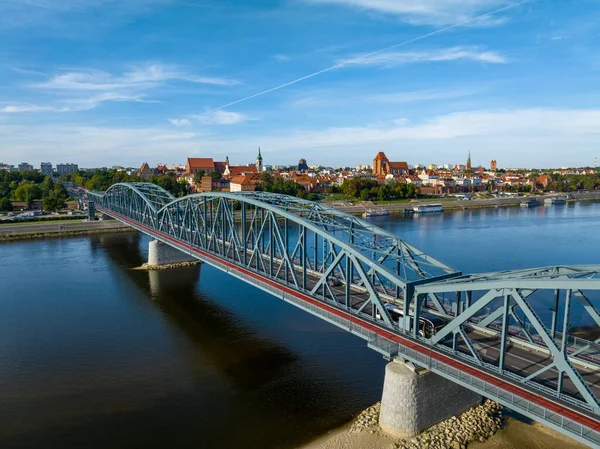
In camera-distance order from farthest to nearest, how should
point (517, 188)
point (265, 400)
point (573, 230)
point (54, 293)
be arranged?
point (517, 188) < point (573, 230) < point (54, 293) < point (265, 400)

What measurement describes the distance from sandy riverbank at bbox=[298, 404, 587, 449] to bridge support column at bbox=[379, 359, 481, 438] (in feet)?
1.89

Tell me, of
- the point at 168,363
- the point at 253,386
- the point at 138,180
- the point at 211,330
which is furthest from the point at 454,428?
the point at 138,180

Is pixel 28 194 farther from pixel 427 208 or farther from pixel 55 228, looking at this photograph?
pixel 427 208

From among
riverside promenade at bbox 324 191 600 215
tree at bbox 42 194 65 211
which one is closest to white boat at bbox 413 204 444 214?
riverside promenade at bbox 324 191 600 215

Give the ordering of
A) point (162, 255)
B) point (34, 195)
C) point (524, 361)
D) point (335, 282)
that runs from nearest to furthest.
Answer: point (524, 361) → point (335, 282) → point (162, 255) → point (34, 195)

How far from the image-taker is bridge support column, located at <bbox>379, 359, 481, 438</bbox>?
1597 centimetres

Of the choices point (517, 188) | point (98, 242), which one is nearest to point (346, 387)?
point (98, 242)

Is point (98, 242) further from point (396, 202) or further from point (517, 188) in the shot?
point (517, 188)

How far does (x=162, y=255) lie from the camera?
44.3 meters

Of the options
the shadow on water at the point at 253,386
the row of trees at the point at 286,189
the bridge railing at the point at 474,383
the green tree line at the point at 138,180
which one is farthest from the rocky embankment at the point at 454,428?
→ the green tree line at the point at 138,180

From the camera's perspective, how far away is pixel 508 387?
1348 cm

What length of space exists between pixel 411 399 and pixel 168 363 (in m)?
13.7

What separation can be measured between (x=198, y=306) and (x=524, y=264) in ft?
101

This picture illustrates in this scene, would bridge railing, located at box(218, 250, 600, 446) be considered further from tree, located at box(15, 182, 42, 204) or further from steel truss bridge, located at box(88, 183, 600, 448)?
tree, located at box(15, 182, 42, 204)
